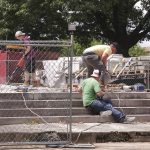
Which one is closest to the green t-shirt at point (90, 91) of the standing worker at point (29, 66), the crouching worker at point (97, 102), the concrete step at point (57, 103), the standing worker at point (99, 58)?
the crouching worker at point (97, 102)

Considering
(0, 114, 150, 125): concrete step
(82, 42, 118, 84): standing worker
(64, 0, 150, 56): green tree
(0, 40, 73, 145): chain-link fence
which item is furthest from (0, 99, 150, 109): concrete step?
(64, 0, 150, 56): green tree

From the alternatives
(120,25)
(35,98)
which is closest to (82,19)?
(120,25)

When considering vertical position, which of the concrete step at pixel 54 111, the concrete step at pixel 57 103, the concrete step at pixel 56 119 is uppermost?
the concrete step at pixel 57 103

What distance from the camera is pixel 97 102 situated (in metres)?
12.0

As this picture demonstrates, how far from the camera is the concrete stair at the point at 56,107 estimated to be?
11.9 m

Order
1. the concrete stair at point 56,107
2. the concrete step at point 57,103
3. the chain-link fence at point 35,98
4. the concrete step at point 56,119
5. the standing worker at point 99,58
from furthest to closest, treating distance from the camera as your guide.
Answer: the standing worker at point 99,58 < the concrete step at point 57,103 < the concrete stair at point 56,107 < the concrete step at point 56,119 < the chain-link fence at point 35,98

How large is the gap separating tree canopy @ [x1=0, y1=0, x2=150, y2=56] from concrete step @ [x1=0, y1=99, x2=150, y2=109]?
1713 centimetres

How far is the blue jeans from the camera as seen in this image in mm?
11898

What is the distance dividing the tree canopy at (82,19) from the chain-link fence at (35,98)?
1634cm

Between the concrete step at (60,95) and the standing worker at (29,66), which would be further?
the standing worker at (29,66)

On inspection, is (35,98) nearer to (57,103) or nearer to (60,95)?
(57,103)

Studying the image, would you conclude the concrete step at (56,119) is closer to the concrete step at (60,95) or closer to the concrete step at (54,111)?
the concrete step at (54,111)

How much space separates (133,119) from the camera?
1214 centimetres

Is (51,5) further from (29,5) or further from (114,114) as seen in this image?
Result: (114,114)
